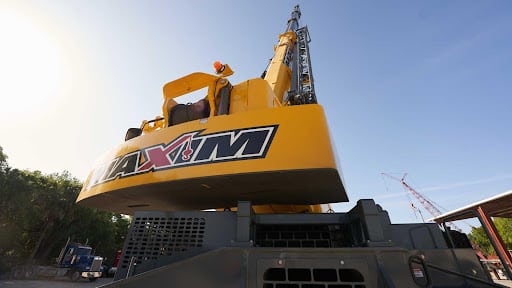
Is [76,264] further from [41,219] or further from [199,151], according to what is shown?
[199,151]

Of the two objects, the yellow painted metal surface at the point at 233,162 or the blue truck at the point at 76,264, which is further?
the blue truck at the point at 76,264

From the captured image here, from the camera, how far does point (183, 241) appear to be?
2.67 metres

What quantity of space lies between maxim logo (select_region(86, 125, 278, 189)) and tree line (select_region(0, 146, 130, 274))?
27805 millimetres

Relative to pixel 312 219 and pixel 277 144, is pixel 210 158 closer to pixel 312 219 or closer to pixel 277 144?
pixel 277 144

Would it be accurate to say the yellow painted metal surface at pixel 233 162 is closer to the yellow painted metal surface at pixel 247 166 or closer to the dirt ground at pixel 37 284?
the yellow painted metal surface at pixel 247 166

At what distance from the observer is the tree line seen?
73.9ft

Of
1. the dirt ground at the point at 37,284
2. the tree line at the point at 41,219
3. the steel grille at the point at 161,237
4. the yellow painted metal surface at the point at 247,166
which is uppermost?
the tree line at the point at 41,219

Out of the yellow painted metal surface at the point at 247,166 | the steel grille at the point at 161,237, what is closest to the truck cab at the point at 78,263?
the yellow painted metal surface at the point at 247,166

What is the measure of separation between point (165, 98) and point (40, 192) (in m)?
32.2

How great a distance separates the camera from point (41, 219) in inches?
1083

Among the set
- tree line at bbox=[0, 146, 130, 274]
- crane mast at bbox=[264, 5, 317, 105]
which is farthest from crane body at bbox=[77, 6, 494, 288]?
tree line at bbox=[0, 146, 130, 274]

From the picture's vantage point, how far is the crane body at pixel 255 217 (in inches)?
75.9

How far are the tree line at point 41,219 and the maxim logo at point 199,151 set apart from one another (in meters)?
27.8

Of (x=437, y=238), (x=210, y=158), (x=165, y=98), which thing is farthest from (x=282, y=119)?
(x=165, y=98)
